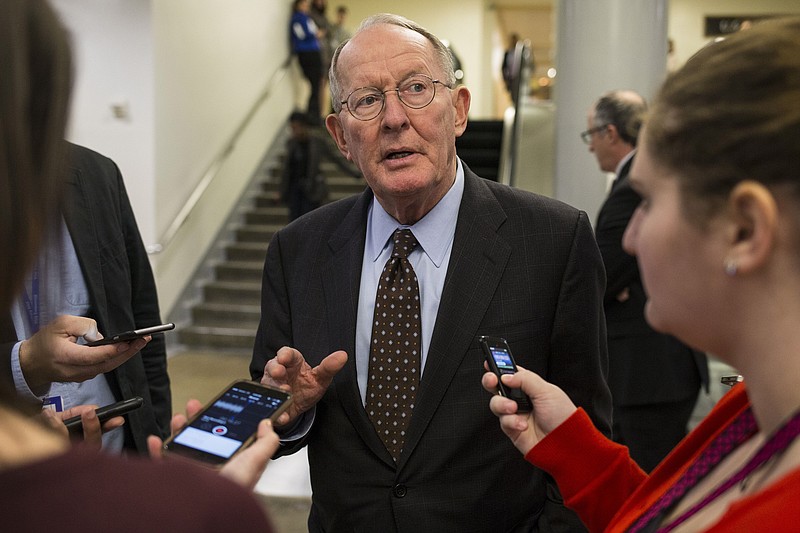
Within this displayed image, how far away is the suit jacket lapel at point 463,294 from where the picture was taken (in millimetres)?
1871

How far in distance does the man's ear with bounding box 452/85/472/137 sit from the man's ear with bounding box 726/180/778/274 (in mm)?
1338

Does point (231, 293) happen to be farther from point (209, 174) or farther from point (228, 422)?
point (228, 422)

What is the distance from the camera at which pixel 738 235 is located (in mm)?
984

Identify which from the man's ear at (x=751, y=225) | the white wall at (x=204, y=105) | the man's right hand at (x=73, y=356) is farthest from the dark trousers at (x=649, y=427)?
the white wall at (x=204, y=105)

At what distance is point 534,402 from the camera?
1.54 meters

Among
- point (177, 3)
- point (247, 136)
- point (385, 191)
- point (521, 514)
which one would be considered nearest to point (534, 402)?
point (521, 514)

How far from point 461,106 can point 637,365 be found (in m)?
1.85

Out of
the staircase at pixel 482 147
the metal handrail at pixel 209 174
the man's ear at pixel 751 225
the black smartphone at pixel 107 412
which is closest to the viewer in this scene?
the man's ear at pixel 751 225

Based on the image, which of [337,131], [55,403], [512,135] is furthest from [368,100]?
[512,135]

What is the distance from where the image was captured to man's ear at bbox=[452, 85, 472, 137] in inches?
89.5

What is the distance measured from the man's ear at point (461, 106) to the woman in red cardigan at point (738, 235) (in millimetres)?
1159

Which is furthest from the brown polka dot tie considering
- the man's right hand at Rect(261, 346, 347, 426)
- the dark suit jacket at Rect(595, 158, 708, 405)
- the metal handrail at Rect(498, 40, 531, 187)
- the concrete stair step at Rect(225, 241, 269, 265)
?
the concrete stair step at Rect(225, 241, 269, 265)

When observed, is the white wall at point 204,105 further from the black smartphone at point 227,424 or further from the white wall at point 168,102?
the black smartphone at point 227,424

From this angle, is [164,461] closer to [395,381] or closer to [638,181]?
[638,181]
